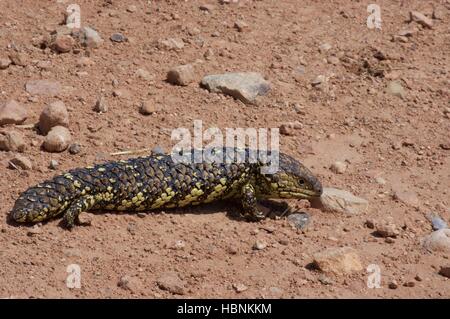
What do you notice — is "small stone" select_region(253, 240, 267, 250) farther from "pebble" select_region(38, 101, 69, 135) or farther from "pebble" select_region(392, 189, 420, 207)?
"pebble" select_region(38, 101, 69, 135)

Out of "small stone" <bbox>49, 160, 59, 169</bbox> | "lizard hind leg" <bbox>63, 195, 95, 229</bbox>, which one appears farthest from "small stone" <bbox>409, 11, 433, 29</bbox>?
"lizard hind leg" <bbox>63, 195, 95, 229</bbox>

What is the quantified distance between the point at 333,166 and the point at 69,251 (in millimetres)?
3152

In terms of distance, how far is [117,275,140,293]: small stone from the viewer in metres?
6.92

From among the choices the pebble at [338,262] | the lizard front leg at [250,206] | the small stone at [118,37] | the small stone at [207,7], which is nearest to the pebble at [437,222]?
the pebble at [338,262]

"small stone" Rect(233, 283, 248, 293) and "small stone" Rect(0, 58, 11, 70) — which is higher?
"small stone" Rect(0, 58, 11, 70)

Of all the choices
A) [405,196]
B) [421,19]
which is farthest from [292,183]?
[421,19]

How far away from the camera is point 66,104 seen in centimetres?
937

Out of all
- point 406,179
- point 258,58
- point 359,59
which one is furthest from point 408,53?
point 406,179

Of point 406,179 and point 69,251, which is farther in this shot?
point 406,179

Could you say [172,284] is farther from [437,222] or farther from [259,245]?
[437,222]

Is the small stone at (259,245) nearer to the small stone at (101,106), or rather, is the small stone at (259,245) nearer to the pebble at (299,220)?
the pebble at (299,220)

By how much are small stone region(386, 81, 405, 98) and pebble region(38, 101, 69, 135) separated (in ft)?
13.5

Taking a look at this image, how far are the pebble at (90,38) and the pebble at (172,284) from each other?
4256 mm

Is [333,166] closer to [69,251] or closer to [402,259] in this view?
[402,259]
